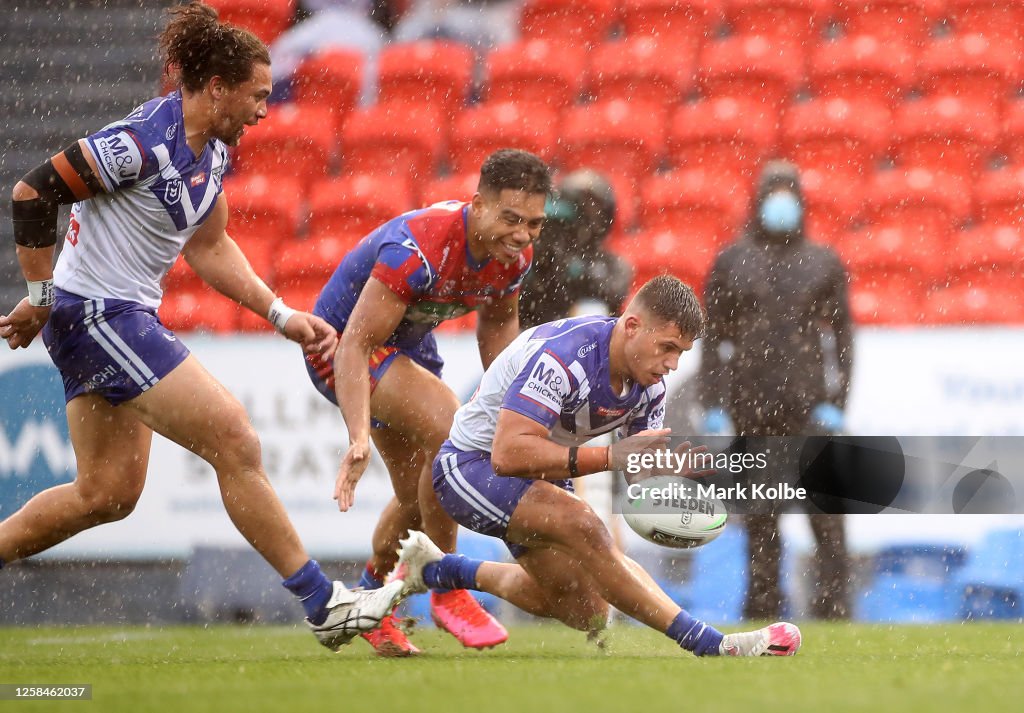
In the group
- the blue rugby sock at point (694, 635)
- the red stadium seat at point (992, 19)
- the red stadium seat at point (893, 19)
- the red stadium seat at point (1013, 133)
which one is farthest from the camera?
the red stadium seat at point (893, 19)

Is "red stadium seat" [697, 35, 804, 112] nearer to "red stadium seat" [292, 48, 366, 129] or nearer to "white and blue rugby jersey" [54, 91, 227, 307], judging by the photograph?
"red stadium seat" [292, 48, 366, 129]

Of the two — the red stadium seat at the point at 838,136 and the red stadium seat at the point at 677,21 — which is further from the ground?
the red stadium seat at the point at 677,21

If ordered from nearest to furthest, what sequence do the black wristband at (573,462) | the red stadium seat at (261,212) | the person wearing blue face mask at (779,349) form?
1. the black wristband at (573,462)
2. the person wearing blue face mask at (779,349)
3. the red stadium seat at (261,212)

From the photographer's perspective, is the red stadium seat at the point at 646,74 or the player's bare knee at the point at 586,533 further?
the red stadium seat at the point at 646,74

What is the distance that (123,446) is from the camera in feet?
16.6

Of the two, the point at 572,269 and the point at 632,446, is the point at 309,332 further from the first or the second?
the point at 572,269

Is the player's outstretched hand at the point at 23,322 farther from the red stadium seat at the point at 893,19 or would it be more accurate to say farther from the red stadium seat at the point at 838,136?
the red stadium seat at the point at 893,19

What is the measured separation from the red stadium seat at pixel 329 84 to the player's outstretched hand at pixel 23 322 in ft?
22.2

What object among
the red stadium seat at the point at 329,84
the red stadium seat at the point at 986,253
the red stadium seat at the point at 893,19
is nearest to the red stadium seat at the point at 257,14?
the red stadium seat at the point at 329,84

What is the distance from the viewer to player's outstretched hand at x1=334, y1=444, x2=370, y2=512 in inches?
187

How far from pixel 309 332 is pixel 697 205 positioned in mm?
5574

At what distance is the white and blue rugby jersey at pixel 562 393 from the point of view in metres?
4.57

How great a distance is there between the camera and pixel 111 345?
4742 millimetres

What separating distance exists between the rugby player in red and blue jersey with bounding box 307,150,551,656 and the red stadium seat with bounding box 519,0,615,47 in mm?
6376
